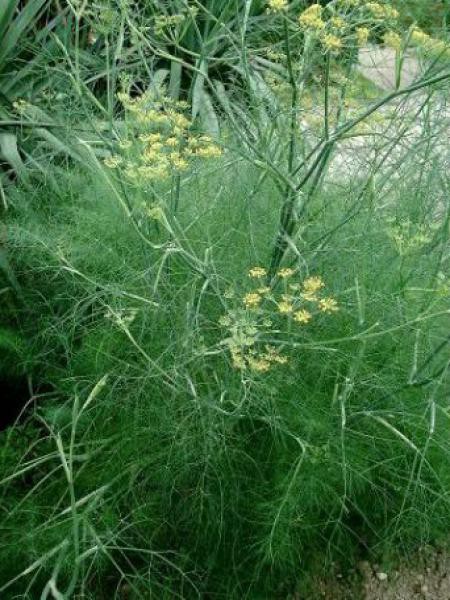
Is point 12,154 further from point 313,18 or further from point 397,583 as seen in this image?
point 397,583

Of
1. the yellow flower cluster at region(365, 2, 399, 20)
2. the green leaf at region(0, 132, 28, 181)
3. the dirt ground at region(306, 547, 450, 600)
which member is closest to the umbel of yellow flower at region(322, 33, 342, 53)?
the yellow flower cluster at region(365, 2, 399, 20)

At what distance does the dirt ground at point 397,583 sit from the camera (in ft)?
8.78

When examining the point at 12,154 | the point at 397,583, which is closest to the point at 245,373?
the point at 397,583

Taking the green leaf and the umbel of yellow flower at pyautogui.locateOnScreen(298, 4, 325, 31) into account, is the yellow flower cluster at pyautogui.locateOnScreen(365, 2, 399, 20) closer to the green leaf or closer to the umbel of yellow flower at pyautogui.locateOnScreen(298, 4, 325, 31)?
the umbel of yellow flower at pyautogui.locateOnScreen(298, 4, 325, 31)

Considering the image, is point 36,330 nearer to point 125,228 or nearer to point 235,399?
point 125,228

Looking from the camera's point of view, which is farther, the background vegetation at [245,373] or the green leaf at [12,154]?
the green leaf at [12,154]

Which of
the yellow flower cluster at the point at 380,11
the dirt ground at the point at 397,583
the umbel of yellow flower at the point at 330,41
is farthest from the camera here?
the dirt ground at the point at 397,583

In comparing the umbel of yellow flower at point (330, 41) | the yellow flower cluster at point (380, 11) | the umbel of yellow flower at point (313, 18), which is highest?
the yellow flower cluster at point (380, 11)

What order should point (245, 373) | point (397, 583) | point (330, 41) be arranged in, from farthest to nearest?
point (397, 583)
point (245, 373)
point (330, 41)

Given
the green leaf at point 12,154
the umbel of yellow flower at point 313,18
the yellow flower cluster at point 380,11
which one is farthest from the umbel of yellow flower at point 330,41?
the green leaf at point 12,154

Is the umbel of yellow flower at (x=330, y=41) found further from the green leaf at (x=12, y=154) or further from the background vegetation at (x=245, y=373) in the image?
the green leaf at (x=12, y=154)

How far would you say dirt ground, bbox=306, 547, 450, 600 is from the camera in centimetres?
268

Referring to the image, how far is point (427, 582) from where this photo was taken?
8.91 ft

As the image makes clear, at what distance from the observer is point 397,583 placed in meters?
2.71
